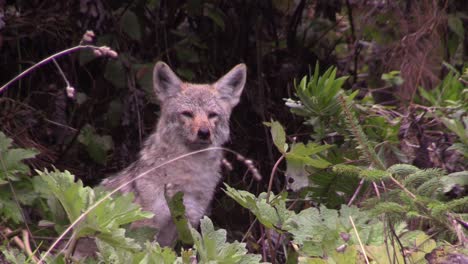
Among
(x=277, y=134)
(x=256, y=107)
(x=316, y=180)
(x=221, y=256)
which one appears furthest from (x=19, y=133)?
(x=221, y=256)

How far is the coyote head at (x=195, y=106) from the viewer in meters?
6.15

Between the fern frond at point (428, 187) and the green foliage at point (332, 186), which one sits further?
the green foliage at point (332, 186)

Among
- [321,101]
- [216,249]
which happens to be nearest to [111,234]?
[216,249]

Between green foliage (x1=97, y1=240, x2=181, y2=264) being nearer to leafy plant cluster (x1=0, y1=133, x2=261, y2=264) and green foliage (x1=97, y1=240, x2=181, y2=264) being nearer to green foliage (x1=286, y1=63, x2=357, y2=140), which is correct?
leafy plant cluster (x1=0, y1=133, x2=261, y2=264)

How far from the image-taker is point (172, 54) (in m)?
6.80

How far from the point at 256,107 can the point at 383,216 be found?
3.32 meters

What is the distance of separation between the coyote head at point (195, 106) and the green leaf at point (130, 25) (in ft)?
0.87

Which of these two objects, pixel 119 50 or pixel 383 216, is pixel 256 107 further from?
pixel 383 216

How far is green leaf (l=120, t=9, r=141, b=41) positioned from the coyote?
268 millimetres

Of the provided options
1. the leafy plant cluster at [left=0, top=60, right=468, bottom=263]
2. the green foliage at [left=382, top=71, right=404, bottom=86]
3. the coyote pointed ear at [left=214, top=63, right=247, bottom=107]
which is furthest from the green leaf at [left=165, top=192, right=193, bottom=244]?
the green foliage at [left=382, top=71, right=404, bottom=86]

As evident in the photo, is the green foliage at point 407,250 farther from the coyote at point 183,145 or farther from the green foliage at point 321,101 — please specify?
the coyote at point 183,145

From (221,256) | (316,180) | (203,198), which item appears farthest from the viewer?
(203,198)

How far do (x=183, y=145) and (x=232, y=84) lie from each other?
708 mm

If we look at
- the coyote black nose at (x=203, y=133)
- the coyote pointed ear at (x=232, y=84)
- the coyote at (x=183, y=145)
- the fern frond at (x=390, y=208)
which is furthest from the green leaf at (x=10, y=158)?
the coyote pointed ear at (x=232, y=84)
